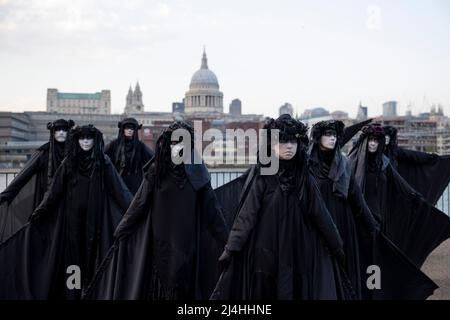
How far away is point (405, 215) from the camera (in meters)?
9.25

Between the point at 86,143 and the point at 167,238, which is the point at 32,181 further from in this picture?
the point at 167,238

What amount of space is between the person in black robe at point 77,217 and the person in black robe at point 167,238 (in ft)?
3.49

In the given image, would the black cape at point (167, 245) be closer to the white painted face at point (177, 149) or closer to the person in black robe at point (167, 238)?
the person in black robe at point (167, 238)

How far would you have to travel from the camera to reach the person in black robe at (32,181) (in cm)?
816

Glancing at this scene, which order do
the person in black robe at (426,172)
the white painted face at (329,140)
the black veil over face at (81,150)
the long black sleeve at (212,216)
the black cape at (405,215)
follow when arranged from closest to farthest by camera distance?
the long black sleeve at (212,216) < the white painted face at (329,140) < the black veil over face at (81,150) < the black cape at (405,215) < the person in black robe at (426,172)

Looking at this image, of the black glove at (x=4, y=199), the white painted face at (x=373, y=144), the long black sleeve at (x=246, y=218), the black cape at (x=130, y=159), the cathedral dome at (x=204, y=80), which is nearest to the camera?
the long black sleeve at (x=246, y=218)

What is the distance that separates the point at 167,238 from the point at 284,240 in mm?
1127

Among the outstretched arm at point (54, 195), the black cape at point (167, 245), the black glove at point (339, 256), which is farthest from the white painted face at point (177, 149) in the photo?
the outstretched arm at point (54, 195)

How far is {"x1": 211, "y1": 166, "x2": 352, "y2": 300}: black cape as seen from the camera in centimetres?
513

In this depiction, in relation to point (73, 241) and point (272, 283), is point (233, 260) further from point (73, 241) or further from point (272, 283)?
point (73, 241)

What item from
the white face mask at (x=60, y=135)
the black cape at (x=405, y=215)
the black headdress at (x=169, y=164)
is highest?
the white face mask at (x=60, y=135)

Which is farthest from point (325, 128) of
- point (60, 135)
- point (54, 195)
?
point (60, 135)
